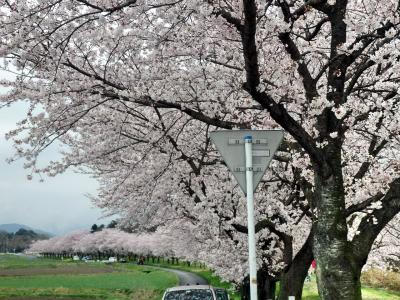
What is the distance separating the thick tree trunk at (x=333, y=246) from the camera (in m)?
6.94

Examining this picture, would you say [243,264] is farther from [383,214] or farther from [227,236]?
[383,214]

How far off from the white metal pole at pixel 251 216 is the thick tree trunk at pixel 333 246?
2.17 m

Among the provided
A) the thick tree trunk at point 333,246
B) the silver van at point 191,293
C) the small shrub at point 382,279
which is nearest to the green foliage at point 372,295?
the small shrub at point 382,279

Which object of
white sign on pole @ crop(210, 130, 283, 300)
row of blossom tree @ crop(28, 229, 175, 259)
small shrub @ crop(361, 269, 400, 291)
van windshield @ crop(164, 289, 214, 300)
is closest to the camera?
white sign on pole @ crop(210, 130, 283, 300)

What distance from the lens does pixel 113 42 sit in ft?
31.0

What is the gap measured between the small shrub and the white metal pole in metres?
31.0

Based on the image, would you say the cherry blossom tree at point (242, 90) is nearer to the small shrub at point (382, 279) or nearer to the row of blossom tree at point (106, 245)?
the small shrub at point (382, 279)

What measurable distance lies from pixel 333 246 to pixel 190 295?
5.02 m

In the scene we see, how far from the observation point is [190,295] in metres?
11.2

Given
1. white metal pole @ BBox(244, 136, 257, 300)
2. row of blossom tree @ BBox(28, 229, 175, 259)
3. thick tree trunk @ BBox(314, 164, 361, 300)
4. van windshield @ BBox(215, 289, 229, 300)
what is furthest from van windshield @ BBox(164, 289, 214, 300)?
row of blossom tree @ BBox(28, 229, 175, 259)

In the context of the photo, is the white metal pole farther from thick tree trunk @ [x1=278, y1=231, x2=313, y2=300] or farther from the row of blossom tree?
the row of blossom tree

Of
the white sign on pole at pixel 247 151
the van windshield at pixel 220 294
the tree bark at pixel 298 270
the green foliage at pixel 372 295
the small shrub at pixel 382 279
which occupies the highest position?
the white sign on pole at pixel 247 151

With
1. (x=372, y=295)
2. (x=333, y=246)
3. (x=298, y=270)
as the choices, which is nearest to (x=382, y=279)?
(x=372, y=295)

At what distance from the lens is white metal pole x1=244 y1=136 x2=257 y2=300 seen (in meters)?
5.02
